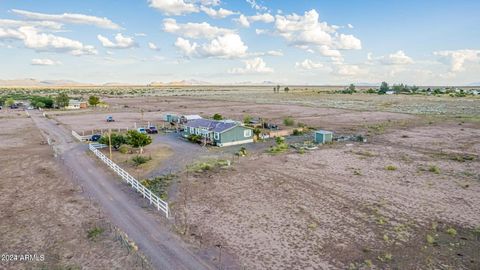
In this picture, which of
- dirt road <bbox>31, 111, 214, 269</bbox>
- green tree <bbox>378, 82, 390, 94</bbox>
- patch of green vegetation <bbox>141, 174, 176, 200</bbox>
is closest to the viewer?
dirt road <bbox>31, 111, 214, 269</bbox>

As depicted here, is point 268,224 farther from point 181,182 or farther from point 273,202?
point 181,182

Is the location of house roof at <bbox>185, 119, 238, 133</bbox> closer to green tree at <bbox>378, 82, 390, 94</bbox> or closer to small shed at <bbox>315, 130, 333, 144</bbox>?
small shed at <bbox>315, 130, 333, 144</bbox>

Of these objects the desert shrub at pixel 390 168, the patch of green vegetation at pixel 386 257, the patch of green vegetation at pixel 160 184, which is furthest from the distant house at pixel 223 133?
the patch of green vegetation at pixel 386 257

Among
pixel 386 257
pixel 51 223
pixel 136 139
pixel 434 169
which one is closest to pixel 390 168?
pixel 434 169

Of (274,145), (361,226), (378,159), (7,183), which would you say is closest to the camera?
(361,226)

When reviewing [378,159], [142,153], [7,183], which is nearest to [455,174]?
[378,159]

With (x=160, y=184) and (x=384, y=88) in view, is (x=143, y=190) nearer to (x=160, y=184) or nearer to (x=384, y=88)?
(x=160, y=184)

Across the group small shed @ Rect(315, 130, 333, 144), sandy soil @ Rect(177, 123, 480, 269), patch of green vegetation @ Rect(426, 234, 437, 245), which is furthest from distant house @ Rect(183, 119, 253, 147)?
patch of green vegetation @ Rect(426, 234, 437, 245)
